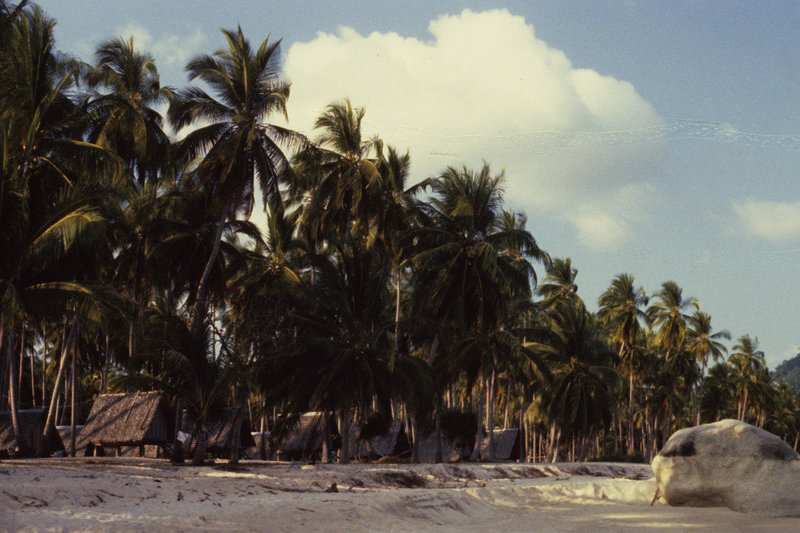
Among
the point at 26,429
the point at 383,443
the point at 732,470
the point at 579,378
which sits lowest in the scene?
the point at 26,429

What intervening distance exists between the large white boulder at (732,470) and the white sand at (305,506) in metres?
0.39

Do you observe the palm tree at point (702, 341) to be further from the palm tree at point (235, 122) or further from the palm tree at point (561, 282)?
the palm tree at point (235, 122)

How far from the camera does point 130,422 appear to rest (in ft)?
82.5

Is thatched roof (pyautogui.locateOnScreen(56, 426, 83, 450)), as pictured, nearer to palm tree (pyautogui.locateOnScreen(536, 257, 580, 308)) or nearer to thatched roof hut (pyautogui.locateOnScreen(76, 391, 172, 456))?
thatched roof hut (pyautogui.locateOnScreen(76, 391, 172, 456))

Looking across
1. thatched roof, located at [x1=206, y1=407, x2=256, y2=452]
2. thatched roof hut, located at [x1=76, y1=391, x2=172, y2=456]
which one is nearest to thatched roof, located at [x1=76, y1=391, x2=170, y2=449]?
thatched roof hut, located at [x1=76, y1=391, x2=172, y2=456]

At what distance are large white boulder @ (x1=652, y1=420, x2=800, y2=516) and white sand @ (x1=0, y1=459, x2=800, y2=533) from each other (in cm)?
39

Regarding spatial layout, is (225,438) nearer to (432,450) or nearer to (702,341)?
(432,450)

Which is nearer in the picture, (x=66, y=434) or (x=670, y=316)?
(x=66, y=434)

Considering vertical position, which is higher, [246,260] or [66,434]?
[246,260]

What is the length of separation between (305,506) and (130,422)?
15800 millimetres

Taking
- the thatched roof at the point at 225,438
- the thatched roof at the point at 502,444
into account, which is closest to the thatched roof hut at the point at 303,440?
the thatched roof at the point at 225,438

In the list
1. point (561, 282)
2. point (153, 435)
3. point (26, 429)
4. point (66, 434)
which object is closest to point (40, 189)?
point (153, 435)

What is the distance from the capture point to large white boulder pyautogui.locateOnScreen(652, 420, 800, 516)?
39.3 feet

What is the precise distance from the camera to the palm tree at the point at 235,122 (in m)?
25.9
